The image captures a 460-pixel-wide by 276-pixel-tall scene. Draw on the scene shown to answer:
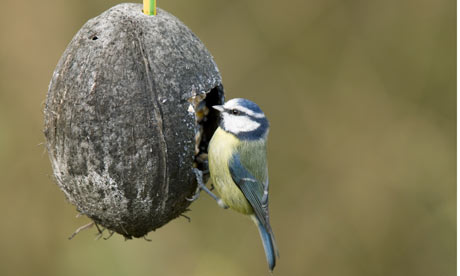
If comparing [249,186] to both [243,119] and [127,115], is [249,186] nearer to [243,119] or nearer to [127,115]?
[243,119]

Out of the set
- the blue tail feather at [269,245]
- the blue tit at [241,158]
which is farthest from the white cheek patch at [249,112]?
the blue tail feather at [269,245]

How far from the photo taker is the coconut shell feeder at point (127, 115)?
3.37 meters

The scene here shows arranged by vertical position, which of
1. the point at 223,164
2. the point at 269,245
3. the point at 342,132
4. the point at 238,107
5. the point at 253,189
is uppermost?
the point at 238,107

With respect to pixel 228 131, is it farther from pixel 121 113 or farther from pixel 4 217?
pixel 4 217

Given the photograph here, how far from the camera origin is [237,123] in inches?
151

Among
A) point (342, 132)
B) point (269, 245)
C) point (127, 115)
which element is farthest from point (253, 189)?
point (342, 132)

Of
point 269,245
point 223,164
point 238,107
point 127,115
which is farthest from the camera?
point 269,245

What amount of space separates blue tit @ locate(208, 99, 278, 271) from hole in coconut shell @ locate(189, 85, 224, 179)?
0.12 meters

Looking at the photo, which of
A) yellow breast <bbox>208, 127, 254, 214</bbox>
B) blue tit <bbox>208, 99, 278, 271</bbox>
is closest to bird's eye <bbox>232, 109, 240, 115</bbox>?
blue tit <bbox>208, 99, 278, 271</bbox>

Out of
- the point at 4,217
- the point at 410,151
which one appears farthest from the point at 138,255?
the point at 410,151

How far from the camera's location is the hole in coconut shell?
13.0ft

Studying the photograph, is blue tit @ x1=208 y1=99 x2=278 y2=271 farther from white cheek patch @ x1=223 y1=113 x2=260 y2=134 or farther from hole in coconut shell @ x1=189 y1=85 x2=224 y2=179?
hole in coconut shell @ x1=189 y1=85 x2=224 y2=179

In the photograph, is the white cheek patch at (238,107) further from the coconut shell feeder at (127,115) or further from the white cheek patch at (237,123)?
the coconut shell feeder at (127,115)

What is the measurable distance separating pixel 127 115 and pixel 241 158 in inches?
32.0
